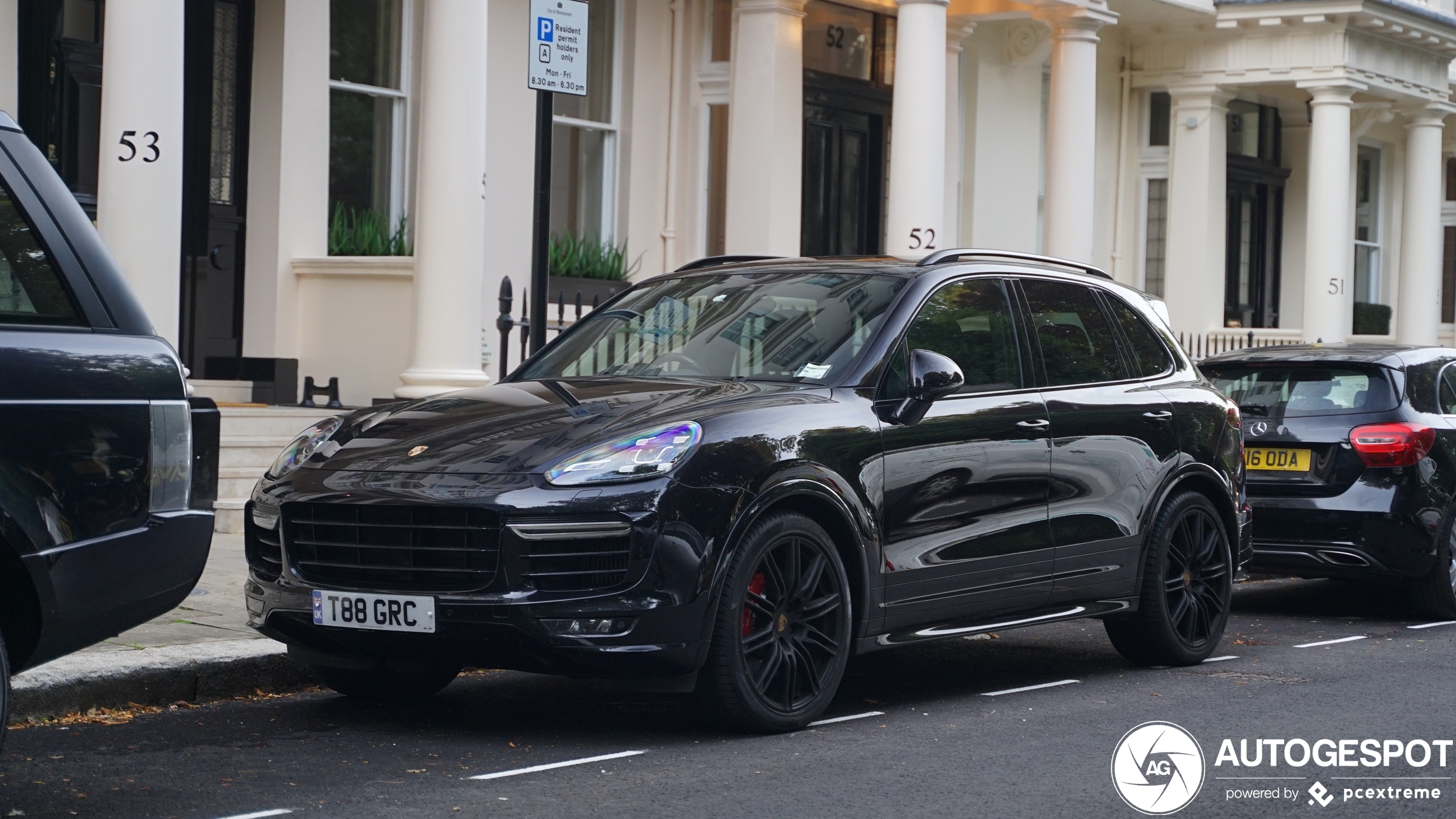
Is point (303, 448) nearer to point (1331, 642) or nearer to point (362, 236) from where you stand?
point (1331, 642)

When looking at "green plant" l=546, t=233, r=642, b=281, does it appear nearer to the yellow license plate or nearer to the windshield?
the yellow license plate

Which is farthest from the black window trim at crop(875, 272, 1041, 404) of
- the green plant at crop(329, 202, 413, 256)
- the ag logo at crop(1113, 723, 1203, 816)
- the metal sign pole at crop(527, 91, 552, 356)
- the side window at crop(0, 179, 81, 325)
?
the green plant at crop(329, 202, 413, 256)

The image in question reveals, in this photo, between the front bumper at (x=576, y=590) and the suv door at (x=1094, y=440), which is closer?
the front bumper at (x=576, y=590)

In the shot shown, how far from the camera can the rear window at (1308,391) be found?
1039cm

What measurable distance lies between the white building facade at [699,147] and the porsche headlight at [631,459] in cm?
599

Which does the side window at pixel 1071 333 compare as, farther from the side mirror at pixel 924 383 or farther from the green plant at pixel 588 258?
the green plant at pixel 588 258

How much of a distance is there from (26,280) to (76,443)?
444mm

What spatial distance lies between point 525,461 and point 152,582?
1.41 meters

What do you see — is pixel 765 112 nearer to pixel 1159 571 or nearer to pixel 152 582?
pixel 1159 571

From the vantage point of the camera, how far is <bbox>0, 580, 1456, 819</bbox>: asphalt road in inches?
213

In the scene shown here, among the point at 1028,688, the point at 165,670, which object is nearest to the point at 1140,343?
the point at 1028,688

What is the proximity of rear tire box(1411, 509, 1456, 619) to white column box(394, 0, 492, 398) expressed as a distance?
624cm

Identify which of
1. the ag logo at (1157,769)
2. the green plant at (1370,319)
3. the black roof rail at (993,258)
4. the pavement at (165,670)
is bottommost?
the ag logo at (1157,769)

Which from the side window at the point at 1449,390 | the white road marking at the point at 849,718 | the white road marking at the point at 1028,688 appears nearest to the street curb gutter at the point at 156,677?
the white road marking at the point at 849,718
